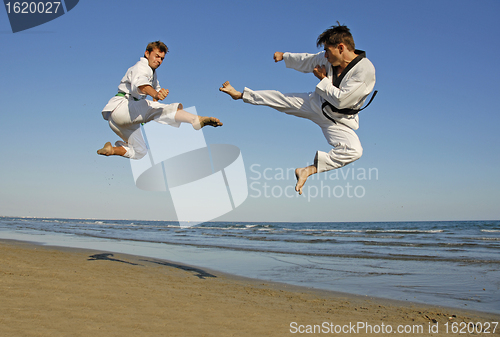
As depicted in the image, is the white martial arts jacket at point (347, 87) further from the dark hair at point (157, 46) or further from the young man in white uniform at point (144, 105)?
the dark hair at point (157, 46)

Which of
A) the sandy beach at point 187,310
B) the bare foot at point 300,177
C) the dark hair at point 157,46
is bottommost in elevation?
the sandy beach at point 187,310

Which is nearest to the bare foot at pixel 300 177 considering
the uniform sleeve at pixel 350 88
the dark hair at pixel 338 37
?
the uniform sleeve at pixel 350 88

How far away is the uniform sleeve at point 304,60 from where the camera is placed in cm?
541

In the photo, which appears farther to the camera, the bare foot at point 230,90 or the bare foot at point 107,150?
the bare foot at point 107,150

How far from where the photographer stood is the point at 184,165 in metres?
8.77

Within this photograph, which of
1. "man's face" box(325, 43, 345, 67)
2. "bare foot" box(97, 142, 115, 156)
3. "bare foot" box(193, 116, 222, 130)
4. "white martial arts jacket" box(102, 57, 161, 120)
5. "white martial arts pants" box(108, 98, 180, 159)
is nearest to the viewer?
"man's face" box(325, 43, 345, 67)

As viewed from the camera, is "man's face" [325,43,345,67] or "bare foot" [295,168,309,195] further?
"bare foot" [295,168,309,195]

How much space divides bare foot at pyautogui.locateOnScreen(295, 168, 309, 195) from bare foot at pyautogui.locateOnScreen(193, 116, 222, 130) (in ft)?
4.90

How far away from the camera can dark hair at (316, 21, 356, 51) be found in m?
4.91

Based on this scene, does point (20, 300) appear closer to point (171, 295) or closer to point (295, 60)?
point (171, 295)

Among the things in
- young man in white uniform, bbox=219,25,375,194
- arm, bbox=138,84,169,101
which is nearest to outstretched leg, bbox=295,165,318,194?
young man in white uniform, bbox=219,25,375,194

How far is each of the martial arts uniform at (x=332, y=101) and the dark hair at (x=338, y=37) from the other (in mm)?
224

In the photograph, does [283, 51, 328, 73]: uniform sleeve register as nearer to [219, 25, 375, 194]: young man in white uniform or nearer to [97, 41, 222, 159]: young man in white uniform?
[219, 25, 375, 194]: young man in white uniform

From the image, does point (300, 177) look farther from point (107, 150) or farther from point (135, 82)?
point (107, 150)
